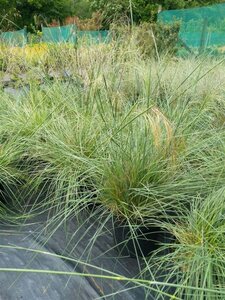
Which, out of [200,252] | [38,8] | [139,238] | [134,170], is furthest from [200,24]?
[38,8]

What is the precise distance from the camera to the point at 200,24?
748cm

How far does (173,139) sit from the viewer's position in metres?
1.62

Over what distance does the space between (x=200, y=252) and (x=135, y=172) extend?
0.44 meters

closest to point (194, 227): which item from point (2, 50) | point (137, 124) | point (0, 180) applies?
point (137, 124)

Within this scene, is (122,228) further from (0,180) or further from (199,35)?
(199,35)

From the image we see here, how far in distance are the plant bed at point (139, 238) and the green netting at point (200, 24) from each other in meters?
5.63

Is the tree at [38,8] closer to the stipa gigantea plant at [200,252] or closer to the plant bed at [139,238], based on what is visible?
the plant bed at [139,238]

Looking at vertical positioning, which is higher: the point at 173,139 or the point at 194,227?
the point at 173,139

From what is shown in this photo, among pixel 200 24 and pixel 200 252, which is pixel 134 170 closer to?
pixel 200 252

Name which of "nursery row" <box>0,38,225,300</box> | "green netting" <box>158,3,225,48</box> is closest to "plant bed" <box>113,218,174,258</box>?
"nursery row" <box>0,38,225,300</box>

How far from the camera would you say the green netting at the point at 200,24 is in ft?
23.0

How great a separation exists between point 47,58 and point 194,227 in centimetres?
220

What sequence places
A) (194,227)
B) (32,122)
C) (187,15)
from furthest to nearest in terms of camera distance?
(187,15) → (32,122) → (194,227)

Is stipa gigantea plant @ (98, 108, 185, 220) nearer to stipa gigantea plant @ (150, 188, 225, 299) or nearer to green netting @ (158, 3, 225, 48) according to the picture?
stipa gigantea plant @ (150, 188, 225, 299)
